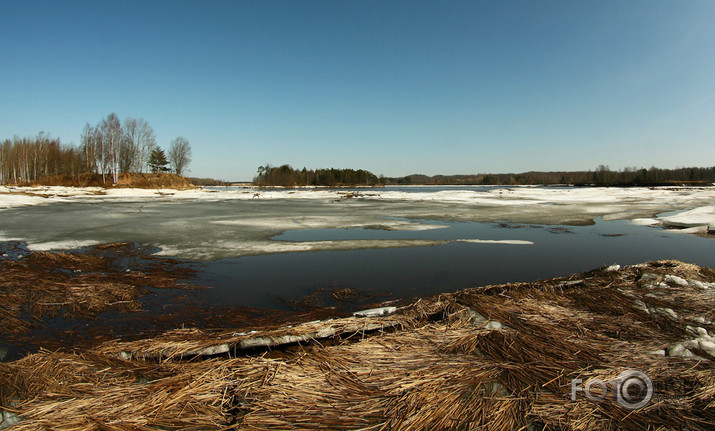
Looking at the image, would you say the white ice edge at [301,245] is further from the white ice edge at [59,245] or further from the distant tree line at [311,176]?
the distant tree line at [311,176]

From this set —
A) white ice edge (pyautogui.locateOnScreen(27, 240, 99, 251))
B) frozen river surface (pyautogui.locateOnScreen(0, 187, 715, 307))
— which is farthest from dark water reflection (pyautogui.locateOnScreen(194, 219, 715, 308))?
white ice edge (pyautogui.locateOnScreen(27, 240, 99, 251))

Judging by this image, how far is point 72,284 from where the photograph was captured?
16.5 ft

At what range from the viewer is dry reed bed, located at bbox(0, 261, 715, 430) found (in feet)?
5.73

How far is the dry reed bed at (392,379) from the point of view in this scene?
68.7 inches

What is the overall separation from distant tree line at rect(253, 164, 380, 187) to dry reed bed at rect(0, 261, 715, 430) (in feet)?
298

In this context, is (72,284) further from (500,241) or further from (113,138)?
(113,138)

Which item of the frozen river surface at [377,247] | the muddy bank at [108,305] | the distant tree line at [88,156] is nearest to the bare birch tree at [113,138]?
the distant tree line at [88,156]

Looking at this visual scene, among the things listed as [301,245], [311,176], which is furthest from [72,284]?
[311,176]

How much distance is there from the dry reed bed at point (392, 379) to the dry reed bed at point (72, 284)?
2076 millimetres

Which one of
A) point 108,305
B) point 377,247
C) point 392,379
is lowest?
point 108,305

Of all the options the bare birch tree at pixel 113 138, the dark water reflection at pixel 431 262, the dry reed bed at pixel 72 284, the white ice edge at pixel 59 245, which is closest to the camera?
the dry reed bed at pixel 72 284

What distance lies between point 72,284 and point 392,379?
5.46 meters

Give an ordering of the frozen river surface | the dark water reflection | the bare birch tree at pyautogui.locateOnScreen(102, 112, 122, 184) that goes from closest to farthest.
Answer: the dark water reflection, the frozen river surface, the bare birch tree at pyautogui.locateOnScreen(102, 112, 122, 184)

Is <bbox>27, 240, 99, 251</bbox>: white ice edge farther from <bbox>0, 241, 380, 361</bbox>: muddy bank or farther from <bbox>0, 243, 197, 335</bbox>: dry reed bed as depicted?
<bbox>0, 241, 380, 361</bbox>: muddy bank
